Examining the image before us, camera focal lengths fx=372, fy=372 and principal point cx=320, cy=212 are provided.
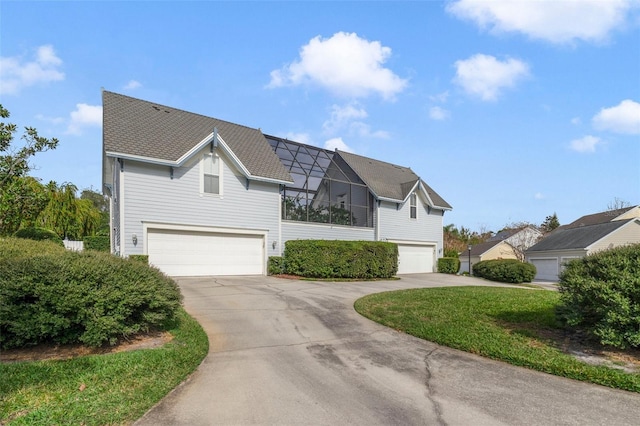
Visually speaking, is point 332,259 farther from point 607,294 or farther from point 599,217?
point 599,217

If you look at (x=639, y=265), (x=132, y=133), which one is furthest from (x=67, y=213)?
(x=639, y=265)

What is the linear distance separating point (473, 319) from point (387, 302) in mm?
2639

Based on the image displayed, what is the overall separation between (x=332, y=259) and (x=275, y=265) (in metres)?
2.78

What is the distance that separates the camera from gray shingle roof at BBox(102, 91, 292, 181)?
15055mm

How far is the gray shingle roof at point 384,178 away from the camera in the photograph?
2314 cm

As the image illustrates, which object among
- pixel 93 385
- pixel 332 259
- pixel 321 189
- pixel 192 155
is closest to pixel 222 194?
pixel 192 155

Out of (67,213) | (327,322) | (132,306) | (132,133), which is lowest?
(327,322)

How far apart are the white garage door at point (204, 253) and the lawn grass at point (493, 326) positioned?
806 cm

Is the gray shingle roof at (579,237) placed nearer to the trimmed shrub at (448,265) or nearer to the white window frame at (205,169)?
the trimmed shrub at (448,265)

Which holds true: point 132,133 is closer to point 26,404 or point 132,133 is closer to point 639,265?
point 26,404

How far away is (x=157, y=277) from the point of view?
657cm

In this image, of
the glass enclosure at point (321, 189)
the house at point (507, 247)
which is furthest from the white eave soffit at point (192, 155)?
the house at point (507, 247)

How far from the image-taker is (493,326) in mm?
7277

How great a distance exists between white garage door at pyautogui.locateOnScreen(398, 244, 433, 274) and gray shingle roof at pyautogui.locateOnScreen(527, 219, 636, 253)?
12634 mm
